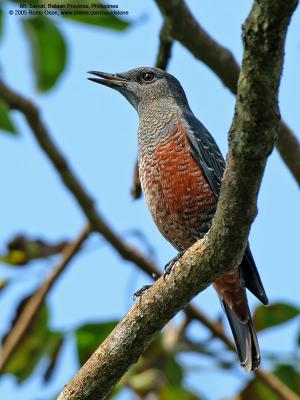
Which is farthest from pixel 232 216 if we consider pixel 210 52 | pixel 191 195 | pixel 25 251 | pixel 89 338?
pixel 25 251

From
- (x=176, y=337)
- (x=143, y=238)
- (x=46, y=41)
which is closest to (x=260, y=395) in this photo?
(x=176, y=337)

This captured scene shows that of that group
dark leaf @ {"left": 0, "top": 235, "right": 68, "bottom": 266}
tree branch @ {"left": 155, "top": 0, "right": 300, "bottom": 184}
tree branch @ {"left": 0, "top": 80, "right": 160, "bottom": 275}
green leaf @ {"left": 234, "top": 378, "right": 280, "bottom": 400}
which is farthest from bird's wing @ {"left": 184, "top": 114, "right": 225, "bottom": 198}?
green leaf @ {"left": 234, "top": 378, "right": 280, "bottom": 400}

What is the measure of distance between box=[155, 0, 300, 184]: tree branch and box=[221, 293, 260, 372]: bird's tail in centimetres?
113

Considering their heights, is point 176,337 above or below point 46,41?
below

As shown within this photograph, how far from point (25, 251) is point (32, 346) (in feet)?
2.44

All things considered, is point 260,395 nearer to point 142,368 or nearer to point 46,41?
point 142,368

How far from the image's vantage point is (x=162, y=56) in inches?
250

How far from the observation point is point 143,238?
6688mm

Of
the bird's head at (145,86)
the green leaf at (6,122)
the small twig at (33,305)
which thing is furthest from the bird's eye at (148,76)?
the green leaf at (6,122)

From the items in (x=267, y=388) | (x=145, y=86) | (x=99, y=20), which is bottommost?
(x=267, y=388)

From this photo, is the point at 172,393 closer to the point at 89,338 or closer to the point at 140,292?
the point at 89,338

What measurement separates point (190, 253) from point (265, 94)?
4.06 feet

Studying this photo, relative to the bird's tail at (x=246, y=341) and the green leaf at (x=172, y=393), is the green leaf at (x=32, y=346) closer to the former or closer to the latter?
the green leaf at (x=172, y=393)

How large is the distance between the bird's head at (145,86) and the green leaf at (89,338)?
6.82ft
